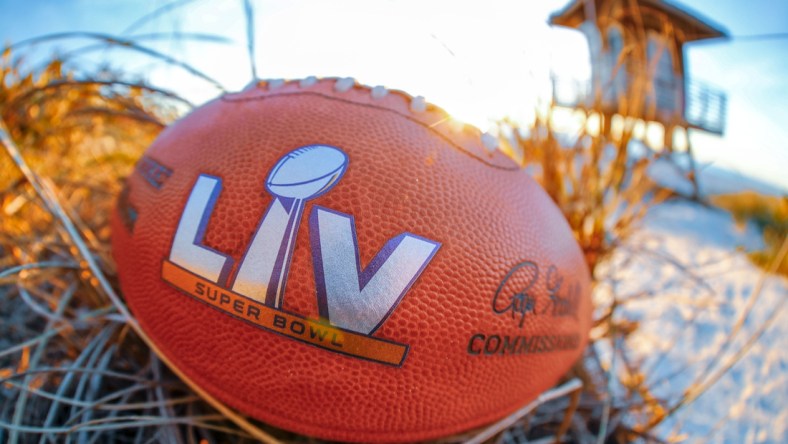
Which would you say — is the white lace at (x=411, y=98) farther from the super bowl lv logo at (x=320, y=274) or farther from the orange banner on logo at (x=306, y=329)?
the orange banner on logo at (x=306, y=329)

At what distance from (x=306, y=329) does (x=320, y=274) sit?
3.5 inches

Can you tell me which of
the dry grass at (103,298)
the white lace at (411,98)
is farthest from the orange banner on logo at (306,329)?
the white lace at (411,98)

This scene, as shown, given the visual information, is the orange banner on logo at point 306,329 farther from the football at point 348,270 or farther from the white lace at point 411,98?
the white lace at point 411,98

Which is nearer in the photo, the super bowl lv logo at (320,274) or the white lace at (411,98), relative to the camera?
the super bowl lv logo at (320,274)

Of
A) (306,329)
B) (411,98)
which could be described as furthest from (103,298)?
(411,98)

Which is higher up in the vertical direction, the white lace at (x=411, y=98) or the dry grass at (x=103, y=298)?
the white lace at (x=411, y=98)

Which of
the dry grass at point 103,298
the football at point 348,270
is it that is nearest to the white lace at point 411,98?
the football at point 348,270

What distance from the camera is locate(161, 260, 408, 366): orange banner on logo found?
0.65m

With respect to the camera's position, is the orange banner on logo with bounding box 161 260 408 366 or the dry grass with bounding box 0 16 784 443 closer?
the orange banner on logo with bounding box 161 260 408 366

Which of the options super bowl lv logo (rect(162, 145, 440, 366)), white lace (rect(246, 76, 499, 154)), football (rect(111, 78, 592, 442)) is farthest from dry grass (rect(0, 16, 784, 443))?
white lace (rect(246, 76, 499, 154))

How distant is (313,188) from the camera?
2.21ft

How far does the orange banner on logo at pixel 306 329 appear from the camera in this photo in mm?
652

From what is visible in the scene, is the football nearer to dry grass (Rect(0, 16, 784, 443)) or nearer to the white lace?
the white lace

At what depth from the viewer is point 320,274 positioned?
64 centimetres
